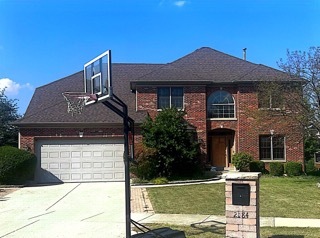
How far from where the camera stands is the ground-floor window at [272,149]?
965 inches

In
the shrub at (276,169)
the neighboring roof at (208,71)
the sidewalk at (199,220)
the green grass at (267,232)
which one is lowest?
the sidewalk at (199,220)

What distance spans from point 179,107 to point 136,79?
10.6 ft

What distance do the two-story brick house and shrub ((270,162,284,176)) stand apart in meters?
0.74

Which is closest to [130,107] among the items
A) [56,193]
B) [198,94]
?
[198,94]

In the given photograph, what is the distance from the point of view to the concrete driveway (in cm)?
949

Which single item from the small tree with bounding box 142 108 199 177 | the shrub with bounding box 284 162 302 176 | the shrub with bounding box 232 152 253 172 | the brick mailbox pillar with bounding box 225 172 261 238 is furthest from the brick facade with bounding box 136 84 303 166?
the brick mailbox pillar with bounding box 225 172 261 238

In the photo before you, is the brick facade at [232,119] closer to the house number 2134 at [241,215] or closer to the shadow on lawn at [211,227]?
the shadow on lawn at [211,227]

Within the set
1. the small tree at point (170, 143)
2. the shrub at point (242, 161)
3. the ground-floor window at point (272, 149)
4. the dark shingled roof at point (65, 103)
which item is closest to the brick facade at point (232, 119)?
the ground-floor window at point (272, 149)

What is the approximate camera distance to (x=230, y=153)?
25703 mm

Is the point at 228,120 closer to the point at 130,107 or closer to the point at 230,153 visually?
the point at 230,153

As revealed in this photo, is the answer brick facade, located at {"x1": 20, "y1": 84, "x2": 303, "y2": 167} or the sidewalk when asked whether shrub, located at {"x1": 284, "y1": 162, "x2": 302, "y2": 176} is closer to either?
brick facade, located at {"x1": 20, "y1": 84, "x2": 303, "y2": 167}

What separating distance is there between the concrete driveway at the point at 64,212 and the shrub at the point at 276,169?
9.52 m

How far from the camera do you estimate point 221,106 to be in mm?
25219

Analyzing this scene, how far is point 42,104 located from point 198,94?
9.81 meters
